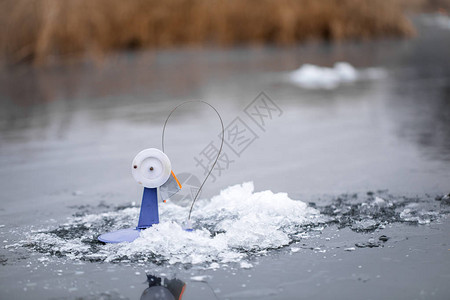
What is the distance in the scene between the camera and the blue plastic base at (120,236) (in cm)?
490

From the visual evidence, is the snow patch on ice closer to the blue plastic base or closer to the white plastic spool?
the white plastic spool

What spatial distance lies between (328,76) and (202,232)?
11.9m

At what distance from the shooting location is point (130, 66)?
20359 millimetres

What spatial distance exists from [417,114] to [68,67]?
13049 mm

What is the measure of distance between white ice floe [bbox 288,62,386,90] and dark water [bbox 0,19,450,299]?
1.91 ft

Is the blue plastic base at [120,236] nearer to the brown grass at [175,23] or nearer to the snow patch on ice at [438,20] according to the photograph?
the brown grass at [175,23]

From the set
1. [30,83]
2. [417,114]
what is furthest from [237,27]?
[417,114]

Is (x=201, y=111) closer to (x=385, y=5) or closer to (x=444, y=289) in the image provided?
(x=444, y=289)

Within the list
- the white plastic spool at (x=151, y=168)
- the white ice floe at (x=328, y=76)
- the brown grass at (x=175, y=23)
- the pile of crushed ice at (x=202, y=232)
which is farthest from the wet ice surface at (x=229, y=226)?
the brown grass at (x=175, y=23)

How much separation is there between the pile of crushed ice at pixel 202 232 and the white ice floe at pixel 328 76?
9.60 metres

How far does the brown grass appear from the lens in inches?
795

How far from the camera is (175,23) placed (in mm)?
23922

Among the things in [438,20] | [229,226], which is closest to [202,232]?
[229,226]

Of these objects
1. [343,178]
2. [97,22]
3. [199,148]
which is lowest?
[343,178]
